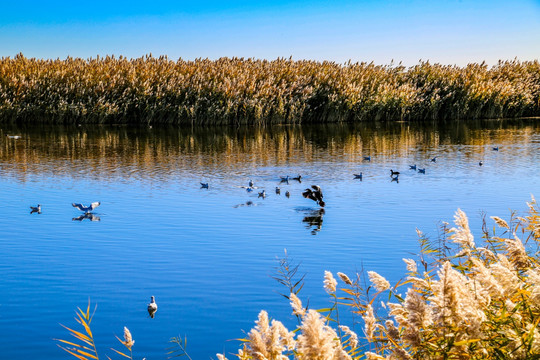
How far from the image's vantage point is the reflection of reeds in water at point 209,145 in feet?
65.6

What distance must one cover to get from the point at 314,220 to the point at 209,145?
45.9ft

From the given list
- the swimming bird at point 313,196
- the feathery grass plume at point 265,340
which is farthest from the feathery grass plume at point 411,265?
the swimming bird at point 313,196

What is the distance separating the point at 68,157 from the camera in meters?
21.5

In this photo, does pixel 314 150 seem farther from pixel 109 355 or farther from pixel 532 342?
pixel 532 342

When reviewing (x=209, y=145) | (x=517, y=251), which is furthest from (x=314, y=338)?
(x=209, y=145)

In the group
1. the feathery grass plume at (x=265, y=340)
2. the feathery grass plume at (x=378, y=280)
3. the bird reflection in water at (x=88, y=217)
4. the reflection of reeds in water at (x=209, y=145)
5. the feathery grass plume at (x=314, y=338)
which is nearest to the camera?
the feathery grass plume at (x=314, y=338)

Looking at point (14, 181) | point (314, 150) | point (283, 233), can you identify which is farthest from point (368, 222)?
point (314, 150)

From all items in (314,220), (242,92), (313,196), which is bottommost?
(314,220)

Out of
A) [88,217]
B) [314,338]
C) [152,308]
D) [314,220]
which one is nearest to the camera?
[314,338]

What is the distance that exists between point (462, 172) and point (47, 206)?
445 inches

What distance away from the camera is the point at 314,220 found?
39.1 feet

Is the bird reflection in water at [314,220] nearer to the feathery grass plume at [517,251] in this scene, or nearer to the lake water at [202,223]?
the lake water at [202,223]

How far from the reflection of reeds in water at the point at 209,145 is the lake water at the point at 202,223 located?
4.6 inches

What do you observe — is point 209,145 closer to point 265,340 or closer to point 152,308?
point 152,308
